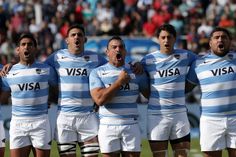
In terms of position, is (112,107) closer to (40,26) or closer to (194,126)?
(194,126)

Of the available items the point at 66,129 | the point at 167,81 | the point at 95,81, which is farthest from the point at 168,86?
the point at 66,129

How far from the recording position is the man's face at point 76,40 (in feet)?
39.4

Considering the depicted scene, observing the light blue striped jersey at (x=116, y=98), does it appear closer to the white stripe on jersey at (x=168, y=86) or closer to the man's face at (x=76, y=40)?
the white stripe on jersey at (x=168, y=86)

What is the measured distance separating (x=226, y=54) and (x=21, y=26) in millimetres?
13313

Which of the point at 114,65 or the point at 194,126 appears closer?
the point at 114,65

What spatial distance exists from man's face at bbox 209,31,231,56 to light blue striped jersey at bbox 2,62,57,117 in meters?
2.39

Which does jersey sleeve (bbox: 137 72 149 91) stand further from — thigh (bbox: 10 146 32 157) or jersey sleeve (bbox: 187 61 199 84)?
thigh (bbox: 10 146 32 157)

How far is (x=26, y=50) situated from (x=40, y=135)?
4.01ft

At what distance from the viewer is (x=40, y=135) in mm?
11945

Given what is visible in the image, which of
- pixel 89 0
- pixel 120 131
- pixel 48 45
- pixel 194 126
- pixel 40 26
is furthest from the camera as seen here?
pixel 89 0

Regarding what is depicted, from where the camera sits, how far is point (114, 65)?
11742mm

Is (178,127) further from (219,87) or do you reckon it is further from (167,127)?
→ (219,87)

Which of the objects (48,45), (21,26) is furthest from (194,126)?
(21,26)

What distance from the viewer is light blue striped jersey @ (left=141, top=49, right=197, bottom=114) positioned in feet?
39.1
